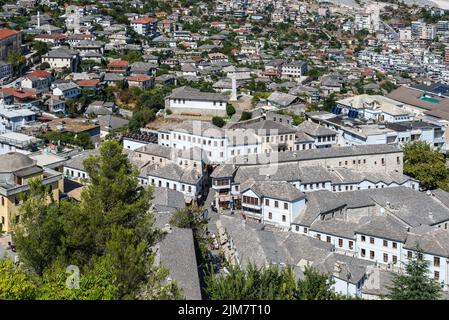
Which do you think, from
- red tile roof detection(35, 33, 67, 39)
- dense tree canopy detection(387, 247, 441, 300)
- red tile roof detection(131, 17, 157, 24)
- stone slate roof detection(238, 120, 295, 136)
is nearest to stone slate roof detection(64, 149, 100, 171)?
stone slate roof detection(238, 120, 295, 136)

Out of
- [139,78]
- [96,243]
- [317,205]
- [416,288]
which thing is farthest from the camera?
[139,78]

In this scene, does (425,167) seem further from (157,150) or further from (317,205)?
(157,150)

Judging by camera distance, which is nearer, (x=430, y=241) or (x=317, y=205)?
(x=430, y=241)

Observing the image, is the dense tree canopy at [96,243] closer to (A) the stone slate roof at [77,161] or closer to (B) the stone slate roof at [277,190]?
→ (B) the stone slate roof at [277,190]

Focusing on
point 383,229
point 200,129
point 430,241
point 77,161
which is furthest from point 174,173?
point 430,241

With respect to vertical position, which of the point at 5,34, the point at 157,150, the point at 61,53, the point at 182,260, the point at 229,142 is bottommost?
the point at 157,150

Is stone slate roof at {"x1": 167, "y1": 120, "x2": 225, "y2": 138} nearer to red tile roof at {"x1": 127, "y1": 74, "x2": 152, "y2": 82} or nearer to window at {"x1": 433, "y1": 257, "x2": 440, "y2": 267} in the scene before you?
window at {"x1": 433, "y1": 257, "x2": 440, "y2": 267}
